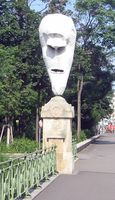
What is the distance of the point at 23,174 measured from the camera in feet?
37.8

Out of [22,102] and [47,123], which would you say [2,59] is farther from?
[47,123]

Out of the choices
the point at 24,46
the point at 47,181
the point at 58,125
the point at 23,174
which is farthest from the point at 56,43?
the point at 24,46

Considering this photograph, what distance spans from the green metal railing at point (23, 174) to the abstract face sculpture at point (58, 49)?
161 inches

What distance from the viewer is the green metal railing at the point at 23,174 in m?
10.0

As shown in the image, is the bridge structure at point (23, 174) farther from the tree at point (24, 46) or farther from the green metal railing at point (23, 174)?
the tree at point (24, 46)

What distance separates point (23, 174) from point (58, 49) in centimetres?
835

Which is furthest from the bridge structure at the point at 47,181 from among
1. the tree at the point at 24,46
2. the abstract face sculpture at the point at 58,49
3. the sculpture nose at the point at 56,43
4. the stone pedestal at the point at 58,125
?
the tree at the point at 24,46

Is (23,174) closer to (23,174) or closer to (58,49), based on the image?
A: (23,174)

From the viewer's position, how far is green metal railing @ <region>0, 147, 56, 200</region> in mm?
10023

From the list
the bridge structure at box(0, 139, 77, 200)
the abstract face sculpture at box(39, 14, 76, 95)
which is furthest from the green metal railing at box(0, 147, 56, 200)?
the abstract face sculpture at box(39, 14, 76, 95)

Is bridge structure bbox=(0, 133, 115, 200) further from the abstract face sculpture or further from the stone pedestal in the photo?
the abstract face sculpture

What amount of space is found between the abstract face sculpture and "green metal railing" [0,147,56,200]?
13.4ft

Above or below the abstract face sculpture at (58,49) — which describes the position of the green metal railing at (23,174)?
below

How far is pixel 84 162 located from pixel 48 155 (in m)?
8.12
